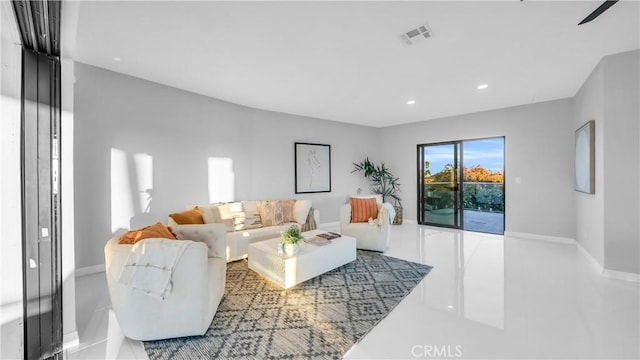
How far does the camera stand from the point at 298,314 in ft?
7.45

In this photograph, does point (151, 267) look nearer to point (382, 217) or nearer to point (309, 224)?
point (309, 224)

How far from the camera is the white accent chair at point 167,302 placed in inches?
71.3

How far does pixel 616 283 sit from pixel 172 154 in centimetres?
596

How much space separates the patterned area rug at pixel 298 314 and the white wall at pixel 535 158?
3.06 meters

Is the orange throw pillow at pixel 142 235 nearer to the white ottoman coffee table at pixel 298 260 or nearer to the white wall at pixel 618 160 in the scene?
the white ottoman coffee table at pixel 298 260

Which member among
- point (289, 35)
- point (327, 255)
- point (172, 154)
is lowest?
point (327, 255)

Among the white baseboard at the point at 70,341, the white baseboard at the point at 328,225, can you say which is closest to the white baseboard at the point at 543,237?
the white baseboard at the point at 328,225

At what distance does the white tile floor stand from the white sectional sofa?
143 centimetres

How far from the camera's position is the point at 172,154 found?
3.83m

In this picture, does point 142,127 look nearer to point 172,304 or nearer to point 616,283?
point 172,304

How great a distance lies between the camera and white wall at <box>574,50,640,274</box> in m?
2.86

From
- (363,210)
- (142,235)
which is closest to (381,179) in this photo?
(363,210)

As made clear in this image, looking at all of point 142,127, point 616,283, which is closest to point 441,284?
point 616,283

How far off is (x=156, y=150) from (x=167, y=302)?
2.60 metres
